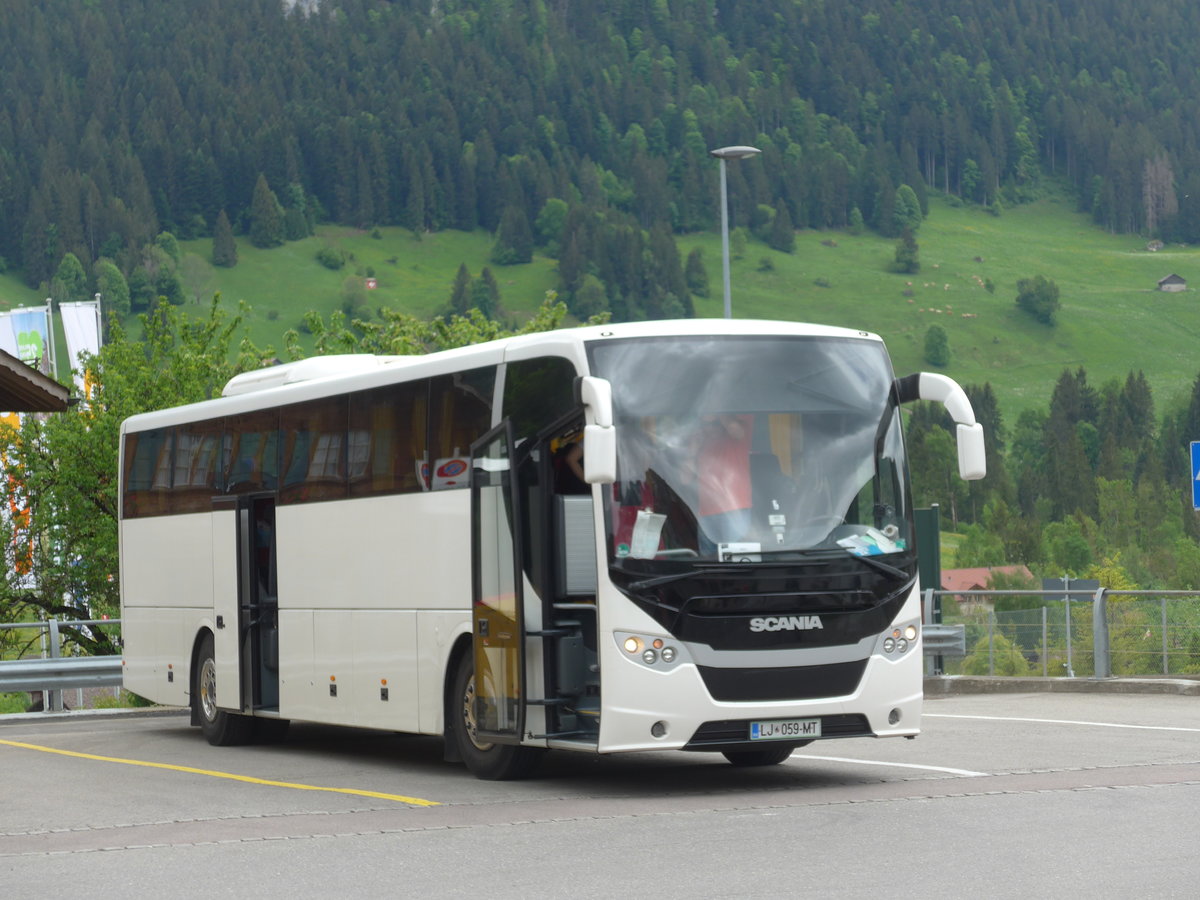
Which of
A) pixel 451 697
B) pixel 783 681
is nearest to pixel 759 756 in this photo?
pixel 783 681

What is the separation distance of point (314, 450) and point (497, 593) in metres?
3.69

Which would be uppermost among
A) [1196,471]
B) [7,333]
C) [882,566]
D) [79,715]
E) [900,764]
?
[7,333]

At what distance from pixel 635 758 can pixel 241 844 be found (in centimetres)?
570

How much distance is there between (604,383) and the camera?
12.1 meters

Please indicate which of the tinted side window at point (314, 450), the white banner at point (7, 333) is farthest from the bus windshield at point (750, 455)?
the white banner at point (7, 333)

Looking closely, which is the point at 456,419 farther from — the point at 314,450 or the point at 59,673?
the point at 59,673

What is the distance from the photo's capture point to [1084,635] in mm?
24453

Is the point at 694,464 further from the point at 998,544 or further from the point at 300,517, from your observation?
the point at 998,544

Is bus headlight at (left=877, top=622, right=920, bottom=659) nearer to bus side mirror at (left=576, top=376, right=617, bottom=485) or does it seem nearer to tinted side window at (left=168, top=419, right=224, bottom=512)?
bus side mirror at (left=576, top=376, right=617, bottom=485)

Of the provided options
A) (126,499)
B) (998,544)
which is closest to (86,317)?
(126,499)

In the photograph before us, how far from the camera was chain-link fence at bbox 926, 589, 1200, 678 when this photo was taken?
76.3 ft

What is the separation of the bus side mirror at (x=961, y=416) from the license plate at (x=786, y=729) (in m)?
1.88

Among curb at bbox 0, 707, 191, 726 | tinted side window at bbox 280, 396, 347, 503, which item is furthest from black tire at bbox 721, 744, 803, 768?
curb at bbox 0, 707, 191, 726

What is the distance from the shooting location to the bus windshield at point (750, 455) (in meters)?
12.5
